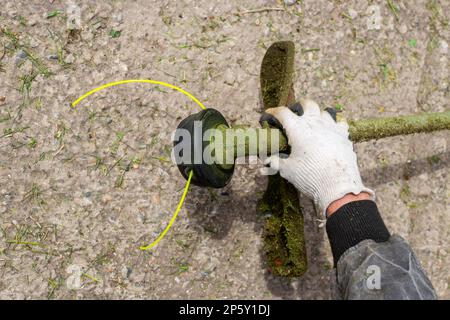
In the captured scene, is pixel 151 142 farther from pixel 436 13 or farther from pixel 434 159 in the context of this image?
pixel 436 13

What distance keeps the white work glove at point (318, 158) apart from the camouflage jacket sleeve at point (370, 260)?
0.46 feet

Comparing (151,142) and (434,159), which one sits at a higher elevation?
(151,142)

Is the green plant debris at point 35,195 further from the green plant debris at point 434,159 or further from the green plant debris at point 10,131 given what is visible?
the green plant debris at point 434,159

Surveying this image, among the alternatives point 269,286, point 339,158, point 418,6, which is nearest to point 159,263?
point 269,286

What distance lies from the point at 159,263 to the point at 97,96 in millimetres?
1289

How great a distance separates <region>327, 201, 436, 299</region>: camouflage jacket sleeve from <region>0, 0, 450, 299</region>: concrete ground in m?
1.04

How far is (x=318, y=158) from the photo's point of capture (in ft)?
8.54

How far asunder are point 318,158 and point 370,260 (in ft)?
2.15

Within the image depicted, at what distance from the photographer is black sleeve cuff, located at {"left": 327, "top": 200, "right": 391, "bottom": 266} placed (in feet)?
7.77

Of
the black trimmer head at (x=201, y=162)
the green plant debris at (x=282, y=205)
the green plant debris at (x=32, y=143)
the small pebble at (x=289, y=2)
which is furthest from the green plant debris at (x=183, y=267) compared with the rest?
the small pebble at (x=289, y=2)

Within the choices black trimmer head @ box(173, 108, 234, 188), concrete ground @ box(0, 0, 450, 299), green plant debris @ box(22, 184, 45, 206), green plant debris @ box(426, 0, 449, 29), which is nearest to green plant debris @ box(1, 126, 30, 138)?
concrete ground @ box(0, 0, 450, 299)

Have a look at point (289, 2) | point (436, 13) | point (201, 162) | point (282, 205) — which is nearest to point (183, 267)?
point (282, 205)

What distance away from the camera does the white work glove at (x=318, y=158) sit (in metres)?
2.57
